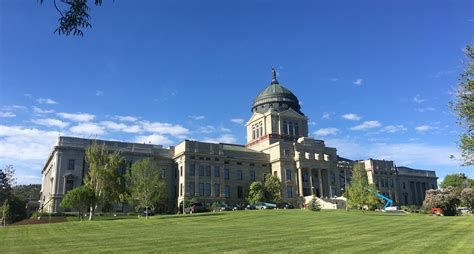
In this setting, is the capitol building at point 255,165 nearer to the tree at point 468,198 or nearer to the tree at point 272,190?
the tree at point 272,190

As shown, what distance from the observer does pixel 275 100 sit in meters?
107

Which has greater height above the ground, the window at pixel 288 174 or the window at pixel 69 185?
the window at pixel 288 174

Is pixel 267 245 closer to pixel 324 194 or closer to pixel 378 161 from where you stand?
pixel 324 194

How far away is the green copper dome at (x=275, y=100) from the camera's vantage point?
351ft

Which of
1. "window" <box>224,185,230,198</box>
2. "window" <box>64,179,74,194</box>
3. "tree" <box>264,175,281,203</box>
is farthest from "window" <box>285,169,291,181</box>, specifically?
"window" <box>64,179,74,194</box>

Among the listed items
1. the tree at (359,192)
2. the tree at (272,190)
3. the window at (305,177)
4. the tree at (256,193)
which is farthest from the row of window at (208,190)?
the tree at (359,192)

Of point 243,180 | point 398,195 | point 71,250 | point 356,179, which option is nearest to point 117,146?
point 243,180

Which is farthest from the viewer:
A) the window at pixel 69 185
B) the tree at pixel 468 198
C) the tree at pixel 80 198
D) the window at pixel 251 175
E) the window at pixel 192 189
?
the window at pixel 251 175

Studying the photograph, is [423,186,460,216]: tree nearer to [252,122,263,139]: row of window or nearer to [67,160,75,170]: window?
[252,122,263,139]: row of window

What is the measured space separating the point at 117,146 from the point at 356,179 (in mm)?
46277

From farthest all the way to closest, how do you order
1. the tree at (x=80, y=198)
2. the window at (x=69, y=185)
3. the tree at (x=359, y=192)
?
1. the window at (x=69, y=185)
2. the tree at (x=359, y=192)
3. the tree at (x=80, y=198)

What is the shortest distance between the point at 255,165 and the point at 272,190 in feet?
35.3

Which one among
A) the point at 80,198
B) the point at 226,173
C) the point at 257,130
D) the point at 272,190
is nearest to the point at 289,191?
the point at 272,190

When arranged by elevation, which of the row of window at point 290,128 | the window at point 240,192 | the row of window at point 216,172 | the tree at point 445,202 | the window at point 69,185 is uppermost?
the row of window at point 290,128
